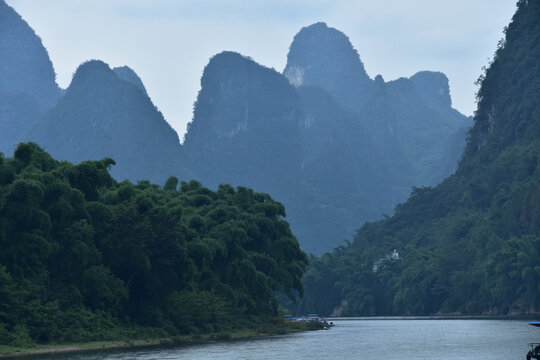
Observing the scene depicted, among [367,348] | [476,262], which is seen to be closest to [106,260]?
[367,348]

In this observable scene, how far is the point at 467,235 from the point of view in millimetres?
173750

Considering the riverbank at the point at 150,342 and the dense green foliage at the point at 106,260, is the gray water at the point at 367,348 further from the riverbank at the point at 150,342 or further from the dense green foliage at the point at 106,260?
the dense green foliage at the point at 106,260

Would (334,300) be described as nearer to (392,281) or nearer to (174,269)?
(392,281)

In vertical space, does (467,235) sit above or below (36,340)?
Answer: above

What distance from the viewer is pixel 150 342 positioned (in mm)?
70500

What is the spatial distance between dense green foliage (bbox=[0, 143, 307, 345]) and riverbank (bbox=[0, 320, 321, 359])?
926 millimetres

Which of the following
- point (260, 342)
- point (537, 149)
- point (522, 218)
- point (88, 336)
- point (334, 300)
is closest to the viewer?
point (88, 336)

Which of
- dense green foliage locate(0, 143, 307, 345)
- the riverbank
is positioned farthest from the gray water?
dense green foliage locate(0, 143, 307, 345)

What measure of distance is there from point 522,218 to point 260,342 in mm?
87900

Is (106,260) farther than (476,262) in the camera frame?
No

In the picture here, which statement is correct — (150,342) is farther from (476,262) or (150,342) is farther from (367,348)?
(476,262)

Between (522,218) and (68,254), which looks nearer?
(68,254)

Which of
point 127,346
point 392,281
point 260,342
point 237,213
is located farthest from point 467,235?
point 127,346

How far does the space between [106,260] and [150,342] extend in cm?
764
